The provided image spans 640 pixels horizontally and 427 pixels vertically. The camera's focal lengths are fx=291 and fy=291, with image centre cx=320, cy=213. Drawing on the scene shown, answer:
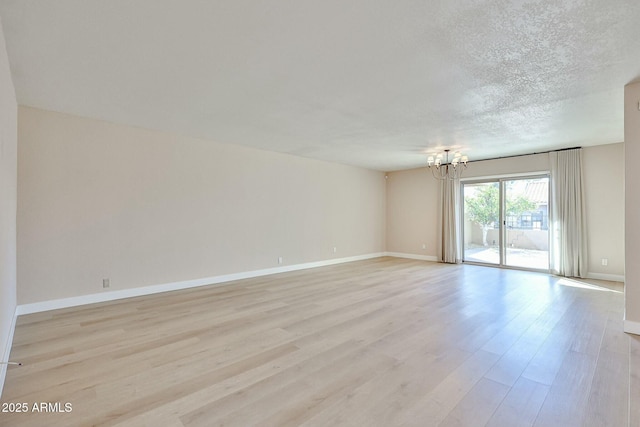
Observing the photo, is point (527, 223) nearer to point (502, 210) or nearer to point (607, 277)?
point (502, 210)

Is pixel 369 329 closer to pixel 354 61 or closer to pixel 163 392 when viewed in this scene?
pixel 163 392

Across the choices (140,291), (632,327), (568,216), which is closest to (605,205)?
(568,216)

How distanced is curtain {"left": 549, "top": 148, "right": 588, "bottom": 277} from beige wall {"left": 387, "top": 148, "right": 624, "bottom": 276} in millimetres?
159

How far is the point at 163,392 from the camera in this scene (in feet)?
6.73

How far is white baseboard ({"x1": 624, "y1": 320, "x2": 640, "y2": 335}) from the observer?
3145 millimetres

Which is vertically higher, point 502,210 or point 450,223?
point 502,210

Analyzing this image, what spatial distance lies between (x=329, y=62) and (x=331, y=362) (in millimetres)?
2652

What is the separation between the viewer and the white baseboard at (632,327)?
3145mm

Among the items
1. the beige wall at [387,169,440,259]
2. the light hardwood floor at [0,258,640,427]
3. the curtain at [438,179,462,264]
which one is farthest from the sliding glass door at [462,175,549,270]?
the light hardwood floor at [0,258,640,427]

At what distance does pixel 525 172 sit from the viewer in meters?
6.59

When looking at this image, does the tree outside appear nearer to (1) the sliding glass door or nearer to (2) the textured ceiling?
(1) the sliding glass door

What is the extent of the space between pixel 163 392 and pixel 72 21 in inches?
108

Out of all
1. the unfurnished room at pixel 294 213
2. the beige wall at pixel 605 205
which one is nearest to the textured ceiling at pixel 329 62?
the unfurnished room at pixel 294 213

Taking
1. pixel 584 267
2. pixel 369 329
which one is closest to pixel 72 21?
pixel 369 329
